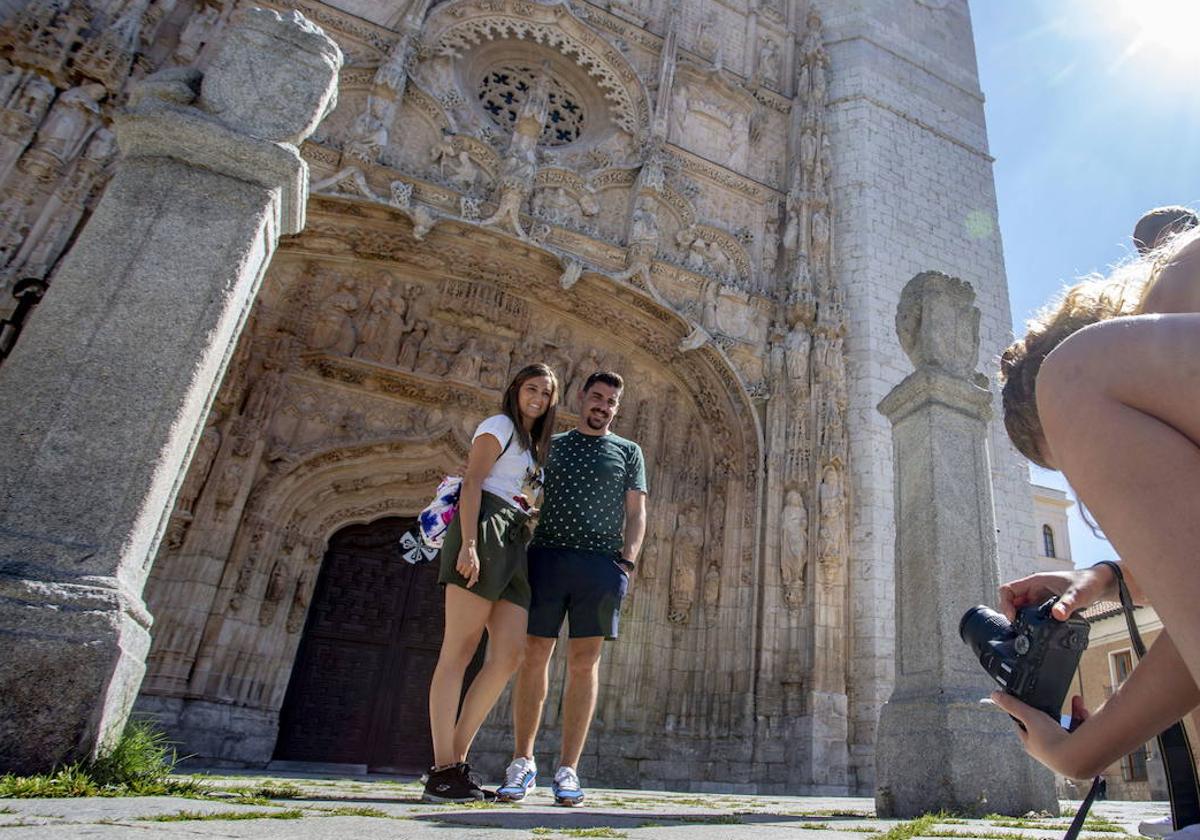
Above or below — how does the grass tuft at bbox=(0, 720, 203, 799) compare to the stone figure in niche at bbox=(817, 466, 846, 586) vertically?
below

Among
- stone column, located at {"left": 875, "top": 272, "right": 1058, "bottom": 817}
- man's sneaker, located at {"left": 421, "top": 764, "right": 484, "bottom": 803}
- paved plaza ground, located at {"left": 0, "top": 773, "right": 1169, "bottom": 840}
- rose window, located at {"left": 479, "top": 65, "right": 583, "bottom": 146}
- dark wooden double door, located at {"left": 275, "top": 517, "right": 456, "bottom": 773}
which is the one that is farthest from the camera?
rose window, located at {"left": 479, "top": 65, "right": 583, "bottom": 146}

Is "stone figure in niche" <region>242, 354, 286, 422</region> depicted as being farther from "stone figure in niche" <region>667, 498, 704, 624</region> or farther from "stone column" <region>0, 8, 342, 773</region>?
"stone column" <region>0, 8, 342, 773</region>

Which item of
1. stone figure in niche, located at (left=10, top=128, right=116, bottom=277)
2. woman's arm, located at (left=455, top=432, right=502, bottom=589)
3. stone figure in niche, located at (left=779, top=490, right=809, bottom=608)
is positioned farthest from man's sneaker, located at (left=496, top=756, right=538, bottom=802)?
stone figure in niche, located at (left=779, top=490, right=809, bottom=608)

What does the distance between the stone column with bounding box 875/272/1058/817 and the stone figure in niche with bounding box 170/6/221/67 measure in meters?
7.76

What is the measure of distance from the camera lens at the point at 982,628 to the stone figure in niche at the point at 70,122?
8.20m

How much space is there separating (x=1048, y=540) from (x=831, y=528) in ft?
66.0

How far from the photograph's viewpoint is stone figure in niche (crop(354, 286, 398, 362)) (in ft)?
29.0

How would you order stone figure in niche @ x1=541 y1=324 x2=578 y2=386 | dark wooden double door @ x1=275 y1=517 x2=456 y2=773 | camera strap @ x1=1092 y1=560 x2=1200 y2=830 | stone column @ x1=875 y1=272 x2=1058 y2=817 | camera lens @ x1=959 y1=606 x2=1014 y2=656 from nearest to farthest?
camera strap @ x1=1092 y1=560 x2=1200 y2=830, camera lens @ x1=959 y1=606 x2=1014 y2=656, stone column @ x1=875 y1=272 x2=1058 y2=817, dark wooden double door @ x1=275 y1=517 x2=456 y2=773, stone figure in niche @ x1=541 y1=324 x2=578 y2=386

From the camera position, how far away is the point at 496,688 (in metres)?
2.71

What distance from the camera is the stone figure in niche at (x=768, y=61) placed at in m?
12.4

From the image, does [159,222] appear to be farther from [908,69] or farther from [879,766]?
[908,69]

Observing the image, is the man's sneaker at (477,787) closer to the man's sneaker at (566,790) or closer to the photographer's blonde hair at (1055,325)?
the man's sneaker at (566,790)

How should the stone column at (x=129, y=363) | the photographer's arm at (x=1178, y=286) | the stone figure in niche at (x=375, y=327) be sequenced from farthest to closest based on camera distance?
1. the stone figure in niche at (x=375, y=327)
2. the stone column at (x=129, y=363)
3. the photographer's arm at (x=1178, y=286)

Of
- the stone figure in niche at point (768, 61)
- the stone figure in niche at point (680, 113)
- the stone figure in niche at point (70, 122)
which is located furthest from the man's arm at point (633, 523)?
the stone figure in niche at point (768, 61)
